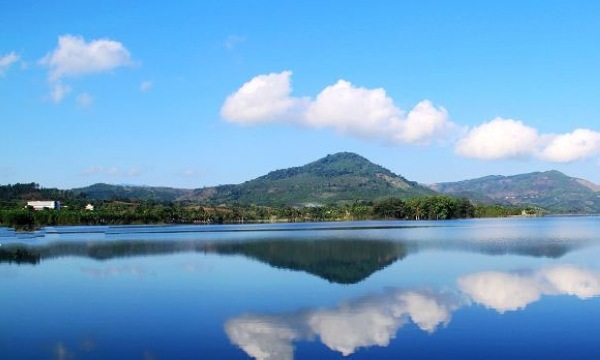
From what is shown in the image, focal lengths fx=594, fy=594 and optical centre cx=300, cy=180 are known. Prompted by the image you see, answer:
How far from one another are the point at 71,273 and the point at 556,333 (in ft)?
96.3

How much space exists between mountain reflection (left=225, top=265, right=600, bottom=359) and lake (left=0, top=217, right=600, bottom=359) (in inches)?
2.3

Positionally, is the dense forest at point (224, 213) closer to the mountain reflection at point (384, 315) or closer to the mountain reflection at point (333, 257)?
the mountain reflection at point (333, 257)

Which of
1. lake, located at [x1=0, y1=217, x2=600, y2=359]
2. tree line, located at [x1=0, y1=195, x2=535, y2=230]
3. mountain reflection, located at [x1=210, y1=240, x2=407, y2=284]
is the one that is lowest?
lake, located at [x1=0, y1=217, x2=600, y2=359]

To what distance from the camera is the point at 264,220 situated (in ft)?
563

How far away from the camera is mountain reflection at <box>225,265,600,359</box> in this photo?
16.7 meters

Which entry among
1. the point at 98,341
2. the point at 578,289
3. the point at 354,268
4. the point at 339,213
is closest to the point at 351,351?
the point at 98,341

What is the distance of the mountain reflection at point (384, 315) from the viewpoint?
657 inches

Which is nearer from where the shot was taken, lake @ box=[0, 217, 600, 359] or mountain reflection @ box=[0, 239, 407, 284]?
lake @ box=[0, 217, 600, 359]

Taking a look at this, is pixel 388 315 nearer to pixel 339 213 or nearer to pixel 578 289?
pixel 578 289

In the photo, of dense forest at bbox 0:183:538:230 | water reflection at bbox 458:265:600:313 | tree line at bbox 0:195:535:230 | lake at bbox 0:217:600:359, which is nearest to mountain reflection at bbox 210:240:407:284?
lake at bbox 0:217:600:359

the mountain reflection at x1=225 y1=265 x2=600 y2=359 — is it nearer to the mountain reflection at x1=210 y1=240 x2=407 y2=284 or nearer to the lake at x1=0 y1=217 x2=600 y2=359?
the lake at x1=0 y1=217 x2=600 y2=359

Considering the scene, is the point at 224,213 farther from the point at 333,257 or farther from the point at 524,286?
the point at 524,286

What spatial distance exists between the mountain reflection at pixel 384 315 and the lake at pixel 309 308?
0.06m

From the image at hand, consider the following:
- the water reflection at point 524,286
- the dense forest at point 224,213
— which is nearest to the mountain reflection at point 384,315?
the water reflection at point 524,286
